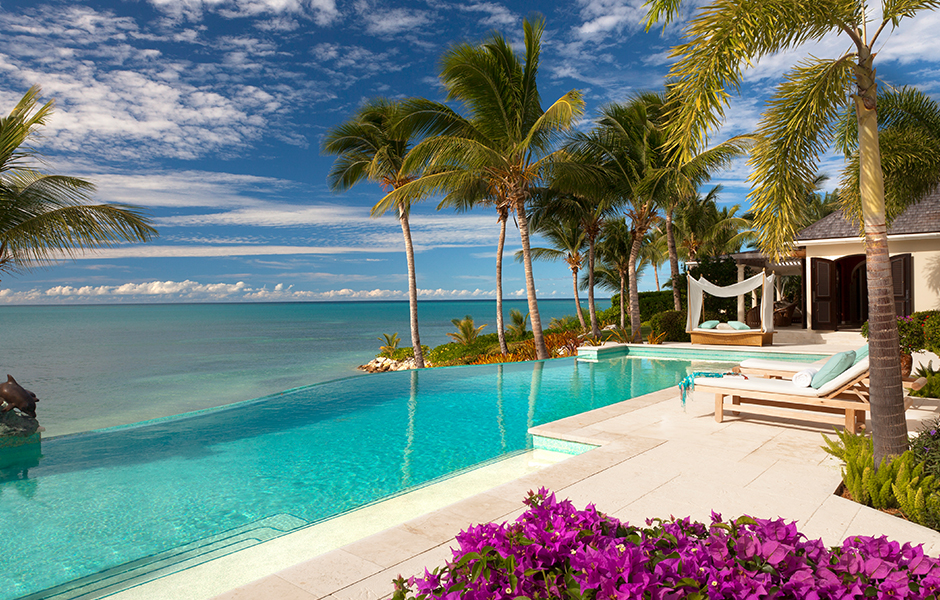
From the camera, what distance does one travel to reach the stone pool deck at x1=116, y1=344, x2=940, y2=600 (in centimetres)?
276

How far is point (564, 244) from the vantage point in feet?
71.2

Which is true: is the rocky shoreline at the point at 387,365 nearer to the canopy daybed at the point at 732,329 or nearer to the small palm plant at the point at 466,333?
the small palm plant at the point at 466,333

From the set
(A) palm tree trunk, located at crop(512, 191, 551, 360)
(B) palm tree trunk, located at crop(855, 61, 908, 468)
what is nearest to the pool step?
(B) palm tree trunk, located at crop(855, 61, 908, 468)

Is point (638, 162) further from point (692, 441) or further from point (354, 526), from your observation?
point (354, 526)

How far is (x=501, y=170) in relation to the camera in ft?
44.1

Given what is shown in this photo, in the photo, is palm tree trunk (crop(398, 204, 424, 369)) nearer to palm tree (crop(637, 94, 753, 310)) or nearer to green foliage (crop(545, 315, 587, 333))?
green foliage (crop(545, 315, 587, 333))

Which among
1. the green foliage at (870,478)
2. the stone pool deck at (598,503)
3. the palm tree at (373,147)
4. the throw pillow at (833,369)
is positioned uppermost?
the palm tree at (373,147)

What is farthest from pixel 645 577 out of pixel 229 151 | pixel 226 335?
pixel 226 335

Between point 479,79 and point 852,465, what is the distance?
11635 millimetres

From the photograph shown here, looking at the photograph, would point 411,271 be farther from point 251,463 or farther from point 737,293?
point 251,463

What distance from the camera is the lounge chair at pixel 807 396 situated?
512 centimetres

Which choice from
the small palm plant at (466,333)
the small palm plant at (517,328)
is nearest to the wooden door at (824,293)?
the small palm plant at (517,328)

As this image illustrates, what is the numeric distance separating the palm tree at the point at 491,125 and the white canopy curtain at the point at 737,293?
456 cm

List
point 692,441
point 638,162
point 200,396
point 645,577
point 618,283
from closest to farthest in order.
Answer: point 645,577, point 692,441, point 638,162, point 200,396, point 618,283
